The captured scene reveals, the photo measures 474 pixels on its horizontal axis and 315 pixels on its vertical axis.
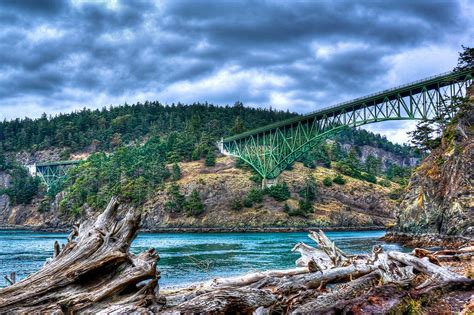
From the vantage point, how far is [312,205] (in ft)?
332

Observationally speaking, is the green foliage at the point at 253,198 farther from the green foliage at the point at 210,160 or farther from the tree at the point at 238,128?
the tree at the point at 238,128

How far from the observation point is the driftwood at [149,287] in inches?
326

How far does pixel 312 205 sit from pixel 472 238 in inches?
2655

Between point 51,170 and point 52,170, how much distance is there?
51 cm

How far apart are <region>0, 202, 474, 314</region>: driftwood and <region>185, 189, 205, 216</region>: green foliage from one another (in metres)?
87.1

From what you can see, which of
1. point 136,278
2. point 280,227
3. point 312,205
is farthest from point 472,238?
point 312,205

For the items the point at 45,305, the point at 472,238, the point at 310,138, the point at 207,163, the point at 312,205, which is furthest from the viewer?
the point at 207,163

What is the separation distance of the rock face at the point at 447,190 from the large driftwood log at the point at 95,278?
106 ft

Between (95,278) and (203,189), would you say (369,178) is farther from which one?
(95,278)

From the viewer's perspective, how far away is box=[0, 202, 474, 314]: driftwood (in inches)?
326

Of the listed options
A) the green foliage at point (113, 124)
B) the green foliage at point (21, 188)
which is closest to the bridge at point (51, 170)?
the green foliage at point (21, 188)

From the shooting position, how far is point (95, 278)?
29.0ft

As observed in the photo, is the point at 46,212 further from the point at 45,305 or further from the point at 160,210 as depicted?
the point at 45,305

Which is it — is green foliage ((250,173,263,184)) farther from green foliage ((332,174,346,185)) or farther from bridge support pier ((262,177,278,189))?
green foliage ((332,174,346,185))
